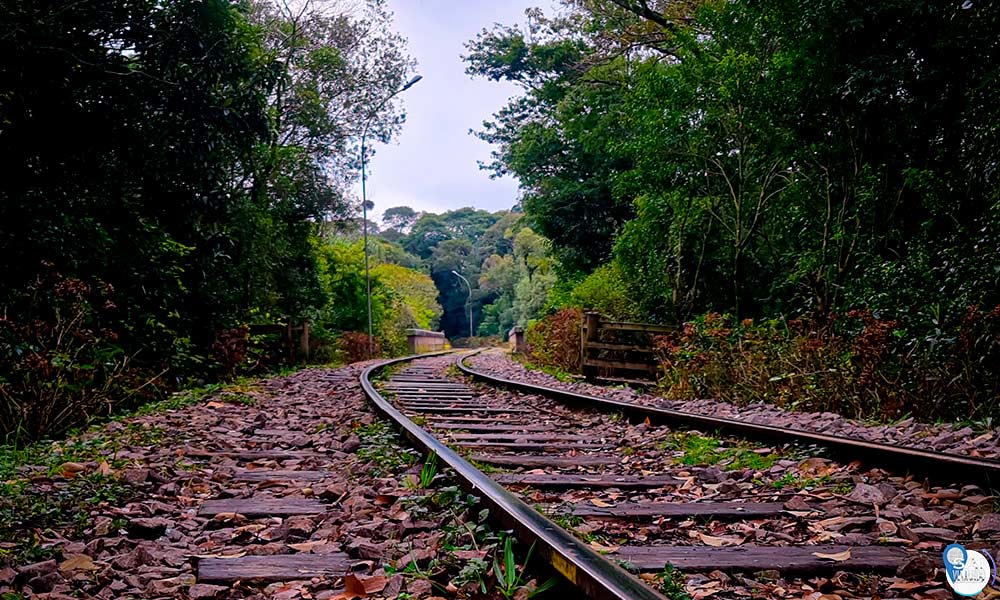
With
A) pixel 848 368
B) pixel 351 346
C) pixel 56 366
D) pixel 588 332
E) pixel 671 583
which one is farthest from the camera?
pixel 351 346

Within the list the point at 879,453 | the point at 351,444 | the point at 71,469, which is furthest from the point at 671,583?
the point at 71,469

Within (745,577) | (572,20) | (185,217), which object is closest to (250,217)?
(185,217)

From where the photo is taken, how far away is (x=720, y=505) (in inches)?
115

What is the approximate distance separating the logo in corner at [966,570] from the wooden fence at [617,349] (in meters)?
7.98

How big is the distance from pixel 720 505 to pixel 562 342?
1099 cm

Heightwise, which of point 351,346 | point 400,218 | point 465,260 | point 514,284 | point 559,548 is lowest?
point 351,346

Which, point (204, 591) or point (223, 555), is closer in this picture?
point (204, 591)

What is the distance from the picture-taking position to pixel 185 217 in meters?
8.76

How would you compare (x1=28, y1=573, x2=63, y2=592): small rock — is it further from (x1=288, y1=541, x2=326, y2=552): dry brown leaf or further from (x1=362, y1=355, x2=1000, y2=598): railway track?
(x1=362, y1=355, x2=1000, y2=598): railway track

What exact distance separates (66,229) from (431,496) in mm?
5331

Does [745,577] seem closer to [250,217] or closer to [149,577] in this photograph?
[149,577]

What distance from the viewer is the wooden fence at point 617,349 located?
34.1 ft

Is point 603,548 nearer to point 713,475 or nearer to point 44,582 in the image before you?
point 713,475

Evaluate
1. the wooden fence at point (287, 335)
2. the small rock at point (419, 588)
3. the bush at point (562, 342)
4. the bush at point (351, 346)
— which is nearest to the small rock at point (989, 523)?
the small rock at point (419, 588)
